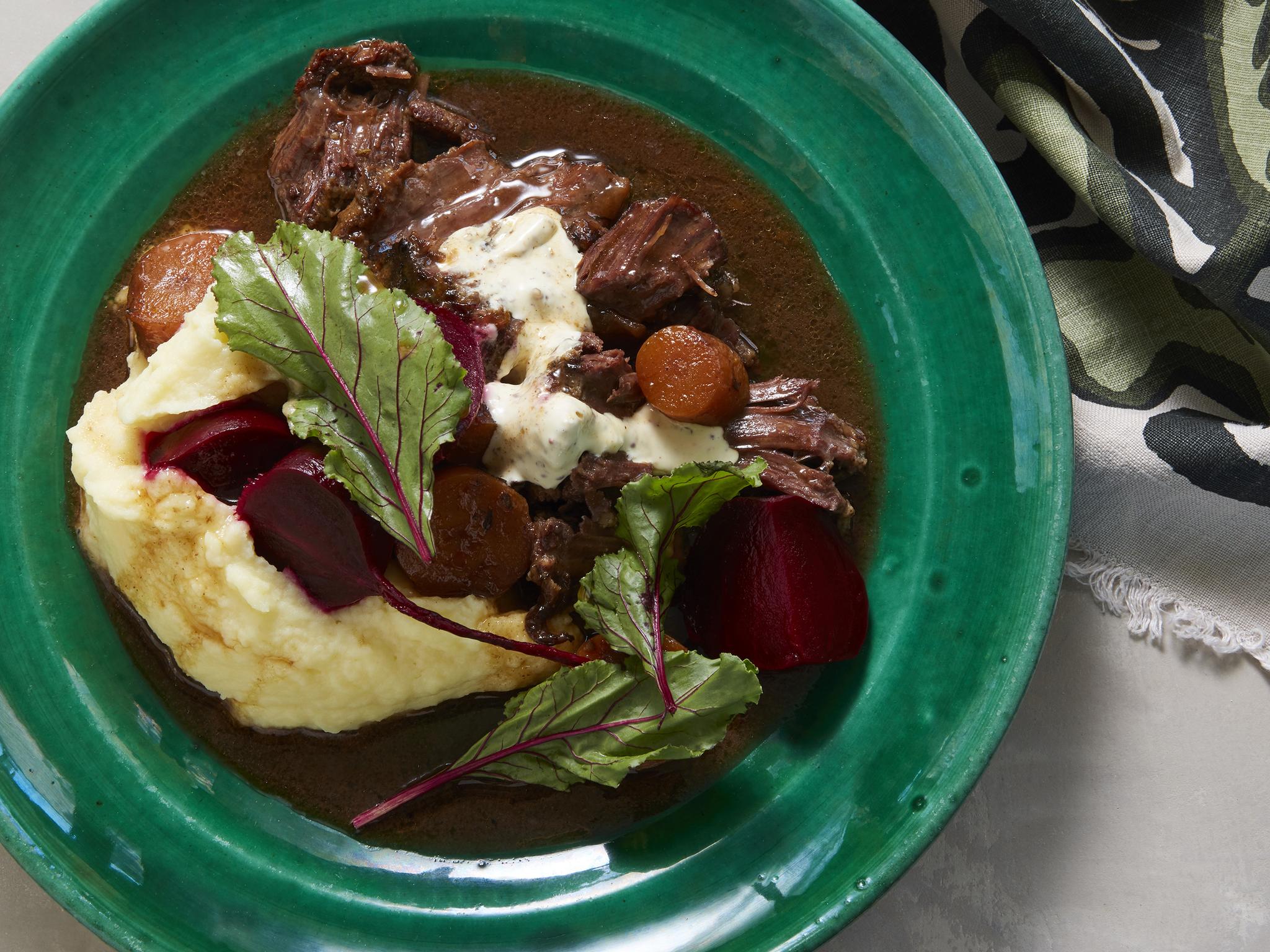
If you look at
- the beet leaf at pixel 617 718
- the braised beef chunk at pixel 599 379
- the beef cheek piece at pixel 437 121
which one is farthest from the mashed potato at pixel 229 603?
the beef cheek piece at pixel 437 121

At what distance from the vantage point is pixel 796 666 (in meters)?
3.19

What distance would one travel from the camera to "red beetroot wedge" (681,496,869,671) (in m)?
3.04

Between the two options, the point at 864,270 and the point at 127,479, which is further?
the point at 864,270

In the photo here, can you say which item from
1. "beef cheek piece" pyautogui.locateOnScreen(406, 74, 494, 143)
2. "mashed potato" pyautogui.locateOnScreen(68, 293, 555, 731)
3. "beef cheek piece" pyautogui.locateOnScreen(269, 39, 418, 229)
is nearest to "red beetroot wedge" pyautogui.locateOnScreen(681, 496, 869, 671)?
"mashed potato" pyautogui.locateOnScreen(68, 293, 555, 731)

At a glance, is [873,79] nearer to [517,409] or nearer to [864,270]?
[864,270]

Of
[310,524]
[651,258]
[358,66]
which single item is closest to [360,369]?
[310,524]

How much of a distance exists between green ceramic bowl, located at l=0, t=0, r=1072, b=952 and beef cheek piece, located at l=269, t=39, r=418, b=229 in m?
0.10

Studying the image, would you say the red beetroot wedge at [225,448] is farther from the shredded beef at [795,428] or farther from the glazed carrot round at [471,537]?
the shredded beef at [795,428]

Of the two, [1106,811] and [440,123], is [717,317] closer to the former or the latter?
[440,123]

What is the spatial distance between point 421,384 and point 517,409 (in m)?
0.41

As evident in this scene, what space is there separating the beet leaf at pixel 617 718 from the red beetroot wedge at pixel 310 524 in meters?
0.64

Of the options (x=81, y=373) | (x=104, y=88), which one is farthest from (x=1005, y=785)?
(x=104, y=88)

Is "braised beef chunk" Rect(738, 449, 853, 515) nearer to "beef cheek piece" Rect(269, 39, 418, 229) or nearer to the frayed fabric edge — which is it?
the frayed fabric edge

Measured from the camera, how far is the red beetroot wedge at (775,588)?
3.04 metres
